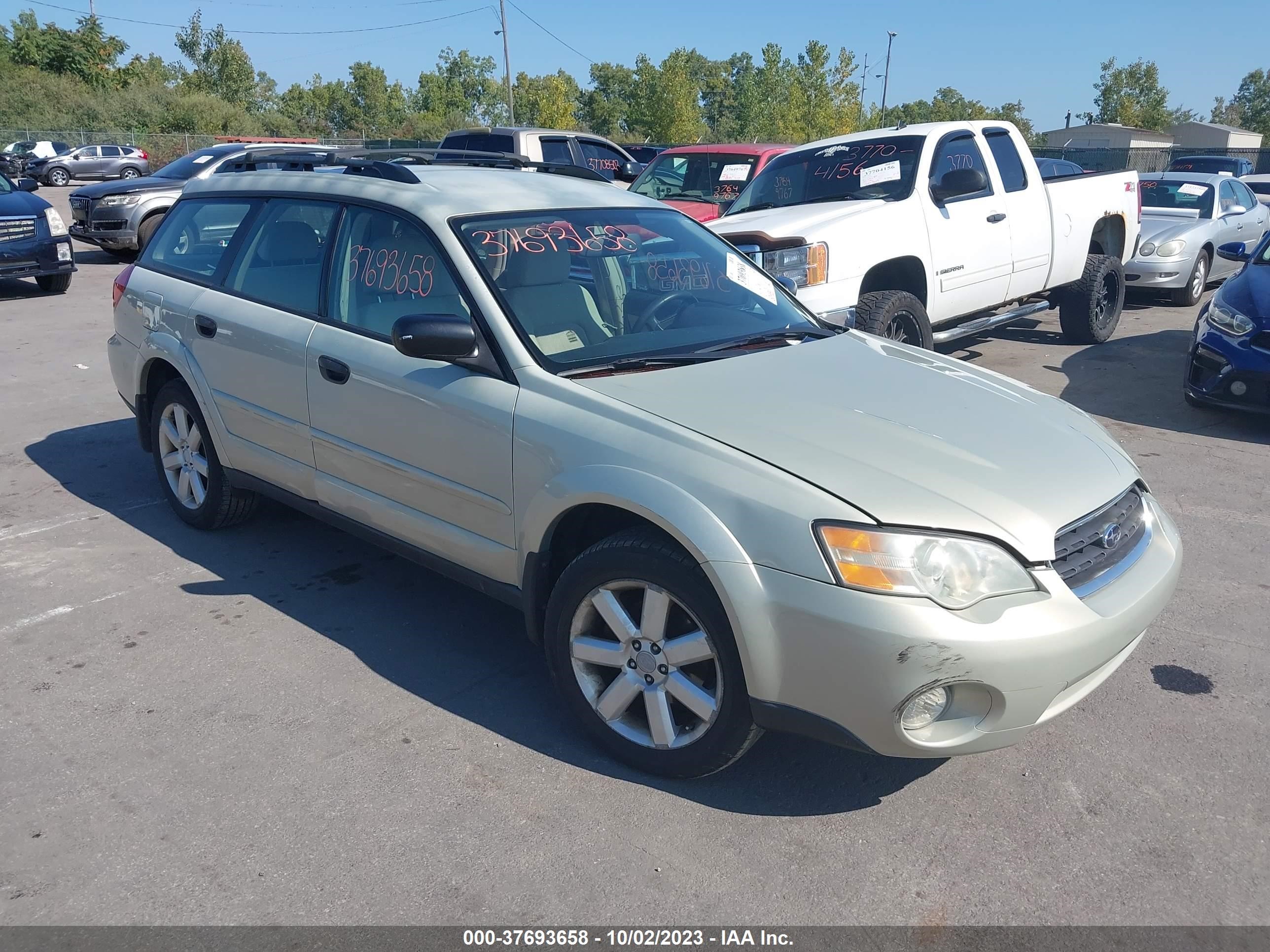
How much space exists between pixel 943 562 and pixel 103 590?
364 centimetres

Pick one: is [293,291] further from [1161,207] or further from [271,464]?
[1161,207]

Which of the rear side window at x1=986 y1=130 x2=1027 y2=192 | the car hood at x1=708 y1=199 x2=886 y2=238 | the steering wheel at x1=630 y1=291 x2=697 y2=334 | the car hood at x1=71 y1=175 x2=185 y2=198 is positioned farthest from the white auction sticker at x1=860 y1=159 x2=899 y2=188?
the car hood at x1=71 y1=175 x2=185 y2=198

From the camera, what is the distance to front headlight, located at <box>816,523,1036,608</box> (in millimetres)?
2684

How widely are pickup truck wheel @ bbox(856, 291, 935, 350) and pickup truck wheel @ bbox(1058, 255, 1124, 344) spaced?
9.76 feet

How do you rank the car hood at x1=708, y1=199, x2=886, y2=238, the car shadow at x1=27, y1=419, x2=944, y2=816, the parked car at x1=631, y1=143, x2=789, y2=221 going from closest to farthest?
the car shadow at x1=27, y1=419, x2=944, y2=816
the car hood at x1=708, y1=199, x2=886, y2=238
the parked car at x1=631, y1=143, x2=789, y2=221

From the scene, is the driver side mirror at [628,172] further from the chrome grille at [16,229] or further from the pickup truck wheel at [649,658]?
the pickup truck wheel at [649,658]

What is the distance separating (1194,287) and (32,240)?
13.7 metres

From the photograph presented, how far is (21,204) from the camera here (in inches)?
480

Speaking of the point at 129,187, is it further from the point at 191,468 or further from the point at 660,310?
the point at 660,310

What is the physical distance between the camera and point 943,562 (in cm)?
271

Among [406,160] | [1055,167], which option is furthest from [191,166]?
[406,160]

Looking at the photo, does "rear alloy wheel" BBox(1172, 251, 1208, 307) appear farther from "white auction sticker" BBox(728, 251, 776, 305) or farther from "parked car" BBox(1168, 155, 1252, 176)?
"parked car" BBox(1168, 155, 1252, 176)

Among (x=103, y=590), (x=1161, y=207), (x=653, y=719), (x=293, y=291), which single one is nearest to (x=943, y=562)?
(x=653, y=719)

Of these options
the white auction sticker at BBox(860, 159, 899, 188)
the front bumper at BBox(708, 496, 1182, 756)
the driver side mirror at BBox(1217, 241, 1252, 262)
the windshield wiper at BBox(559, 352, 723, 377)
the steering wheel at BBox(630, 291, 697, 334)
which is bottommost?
the front bumper at BBox(708, 496, 1182, 756)
